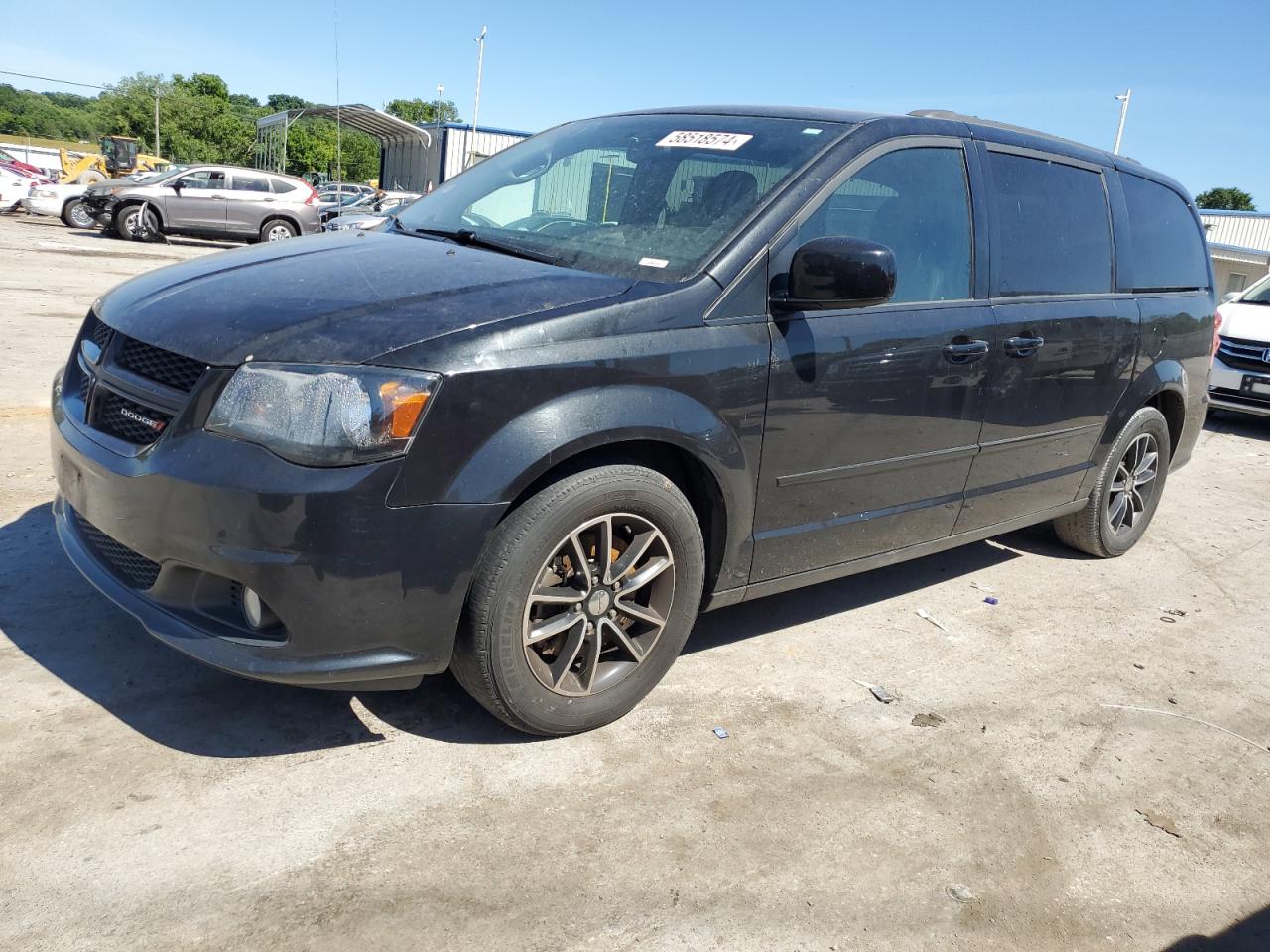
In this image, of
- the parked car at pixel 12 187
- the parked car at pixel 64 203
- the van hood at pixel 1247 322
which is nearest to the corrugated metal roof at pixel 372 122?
the parked car at pixel 12 187

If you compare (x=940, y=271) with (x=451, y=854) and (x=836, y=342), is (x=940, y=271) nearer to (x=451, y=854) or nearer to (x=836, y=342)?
(x=836, y=342)

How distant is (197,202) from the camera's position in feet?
70.7

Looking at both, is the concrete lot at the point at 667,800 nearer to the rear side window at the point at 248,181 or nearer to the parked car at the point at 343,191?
the rear side window at the point at 248,181

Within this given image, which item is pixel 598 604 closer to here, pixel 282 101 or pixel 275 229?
pixel 275 229

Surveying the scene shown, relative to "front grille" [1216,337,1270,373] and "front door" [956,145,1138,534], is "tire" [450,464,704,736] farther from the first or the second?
"front grille" [1216,337,1270,373]

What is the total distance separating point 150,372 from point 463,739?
1330mm

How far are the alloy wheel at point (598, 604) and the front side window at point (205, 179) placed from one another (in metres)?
21.3

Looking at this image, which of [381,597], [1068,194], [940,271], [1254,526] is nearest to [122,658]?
[381,597]

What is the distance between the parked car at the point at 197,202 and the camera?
21391mm

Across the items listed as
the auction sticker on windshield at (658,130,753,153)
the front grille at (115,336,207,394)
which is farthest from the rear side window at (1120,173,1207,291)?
the front grille at (115,336,207,394)

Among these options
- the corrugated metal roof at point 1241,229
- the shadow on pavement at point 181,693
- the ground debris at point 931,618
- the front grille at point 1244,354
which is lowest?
the ground debris at point 931,618

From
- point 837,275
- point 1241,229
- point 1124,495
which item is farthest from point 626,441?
point 1241,229

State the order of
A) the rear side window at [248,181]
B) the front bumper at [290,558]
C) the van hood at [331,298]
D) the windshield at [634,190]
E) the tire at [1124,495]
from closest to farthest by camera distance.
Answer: the front bumper at [290,558] < the van hood at [331,298] < the windshield at [634,190] < the tire at [1124,495] < the rear side window at [248,181]

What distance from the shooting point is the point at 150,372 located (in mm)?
2789
